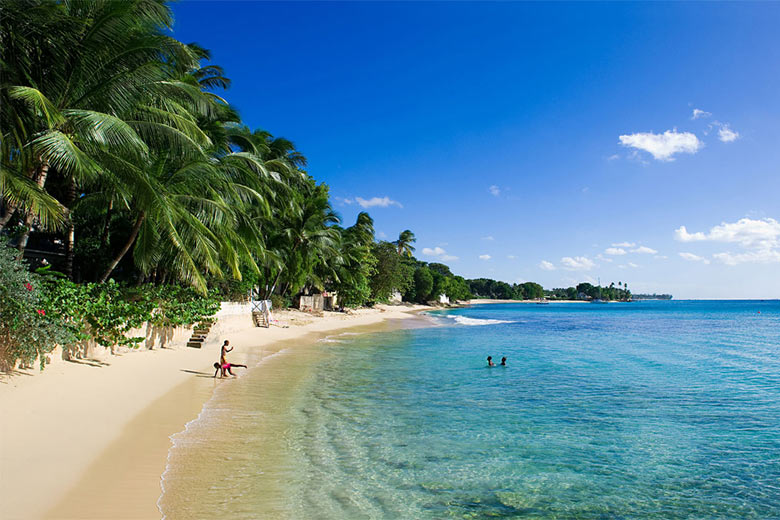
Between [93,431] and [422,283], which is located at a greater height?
[422,283]

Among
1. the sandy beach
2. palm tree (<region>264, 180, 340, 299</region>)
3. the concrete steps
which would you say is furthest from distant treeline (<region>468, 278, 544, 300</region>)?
the sandy beach

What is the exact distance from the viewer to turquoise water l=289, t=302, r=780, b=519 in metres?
5.51

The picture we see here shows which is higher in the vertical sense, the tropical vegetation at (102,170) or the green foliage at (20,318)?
the tropical vegetation at (102,170)

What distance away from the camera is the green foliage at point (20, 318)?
23.9 feet

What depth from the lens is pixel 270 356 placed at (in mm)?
16766

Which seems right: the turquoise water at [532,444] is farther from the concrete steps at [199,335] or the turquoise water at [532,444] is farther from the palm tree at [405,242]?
the palm tree at [405,242]

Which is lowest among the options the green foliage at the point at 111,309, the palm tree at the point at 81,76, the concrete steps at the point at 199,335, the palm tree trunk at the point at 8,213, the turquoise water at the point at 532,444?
the turquoise water at the point at 532,444

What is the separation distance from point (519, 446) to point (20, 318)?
28.6 ft

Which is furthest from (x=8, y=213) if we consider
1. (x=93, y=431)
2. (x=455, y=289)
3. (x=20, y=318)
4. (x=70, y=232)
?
(x=455, y=289)

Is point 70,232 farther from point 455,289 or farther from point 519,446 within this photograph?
point 455,289

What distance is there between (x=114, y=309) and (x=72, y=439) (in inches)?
238

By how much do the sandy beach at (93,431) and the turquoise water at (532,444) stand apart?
1.98m

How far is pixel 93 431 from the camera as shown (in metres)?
6.66

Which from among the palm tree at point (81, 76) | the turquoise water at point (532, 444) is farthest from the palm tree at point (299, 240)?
the palm tree at point (81, 76)
